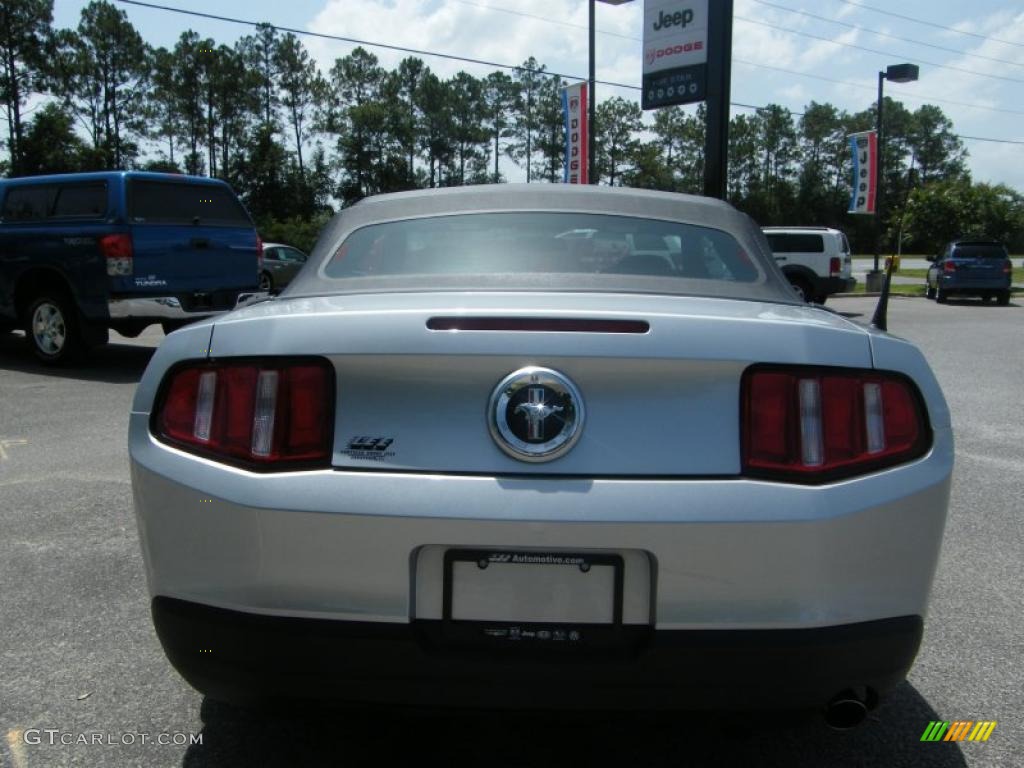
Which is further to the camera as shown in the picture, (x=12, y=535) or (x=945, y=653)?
(x=12, y=535)

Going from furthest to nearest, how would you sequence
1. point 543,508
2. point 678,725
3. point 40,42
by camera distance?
point 40,42, point 678,725, point 543,508

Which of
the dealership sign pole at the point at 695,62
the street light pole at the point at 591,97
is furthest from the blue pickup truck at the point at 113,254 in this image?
the street light pole at the point at 591,97

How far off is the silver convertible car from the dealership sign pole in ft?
32.7

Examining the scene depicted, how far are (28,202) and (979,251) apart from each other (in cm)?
2196

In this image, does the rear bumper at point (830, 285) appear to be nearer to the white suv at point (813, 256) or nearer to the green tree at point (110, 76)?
the white suv at point (813, 256)

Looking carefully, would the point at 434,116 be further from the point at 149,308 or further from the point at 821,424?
the point at 821,424

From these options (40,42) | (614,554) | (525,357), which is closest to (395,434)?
(525,357)

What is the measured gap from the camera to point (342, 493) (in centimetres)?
186

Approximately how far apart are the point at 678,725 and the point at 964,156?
121307 mm

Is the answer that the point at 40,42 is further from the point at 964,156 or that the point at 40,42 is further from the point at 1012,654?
the point at 964,156

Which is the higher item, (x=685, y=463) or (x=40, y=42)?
(x=40, y=42)

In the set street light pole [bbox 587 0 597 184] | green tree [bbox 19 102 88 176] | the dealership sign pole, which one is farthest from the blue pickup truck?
green tree [bbox 19 102 88 176]

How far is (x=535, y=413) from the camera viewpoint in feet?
6.14

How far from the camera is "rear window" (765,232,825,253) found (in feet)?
66.1
